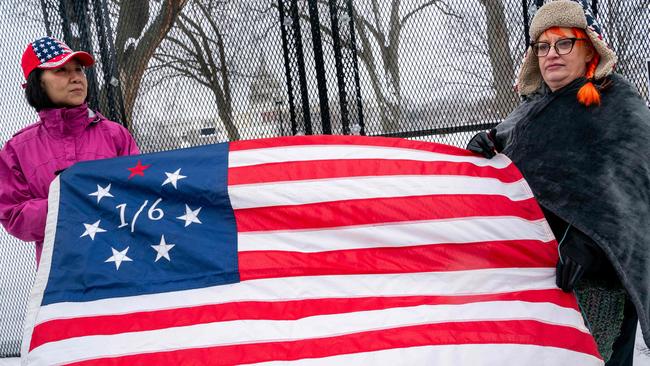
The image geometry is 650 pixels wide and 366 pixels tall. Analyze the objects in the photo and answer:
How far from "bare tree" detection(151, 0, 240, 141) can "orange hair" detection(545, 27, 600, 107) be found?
2.26 m

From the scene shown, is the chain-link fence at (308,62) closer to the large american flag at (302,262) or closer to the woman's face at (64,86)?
the large american flag at (302,262)

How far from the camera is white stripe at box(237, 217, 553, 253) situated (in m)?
2.44

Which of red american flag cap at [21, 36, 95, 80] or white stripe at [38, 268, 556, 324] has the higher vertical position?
red american flag cap at [21, 36, 95, 80]

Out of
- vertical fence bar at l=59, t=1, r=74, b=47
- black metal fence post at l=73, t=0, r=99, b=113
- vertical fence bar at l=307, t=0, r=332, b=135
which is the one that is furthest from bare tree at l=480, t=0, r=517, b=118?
vertical fence bar at l=59, t=1, r=74, b=47

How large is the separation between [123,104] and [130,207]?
177cm

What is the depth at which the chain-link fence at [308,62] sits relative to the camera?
12.5ft

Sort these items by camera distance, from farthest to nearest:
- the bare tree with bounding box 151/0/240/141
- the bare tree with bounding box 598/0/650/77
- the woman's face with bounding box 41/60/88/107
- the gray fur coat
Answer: the bare tree with bounding box 151/0/240/141, the bare tree with bounding box 598/0/650/77, the woman's face with bounding box 41/60/88/107, the gray fur coat

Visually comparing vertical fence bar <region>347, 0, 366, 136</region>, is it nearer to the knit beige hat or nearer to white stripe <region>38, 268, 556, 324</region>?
the knit beige hat

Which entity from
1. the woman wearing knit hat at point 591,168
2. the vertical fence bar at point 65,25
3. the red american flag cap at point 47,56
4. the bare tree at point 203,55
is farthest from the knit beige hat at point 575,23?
the vertical fence bar at point 65,25

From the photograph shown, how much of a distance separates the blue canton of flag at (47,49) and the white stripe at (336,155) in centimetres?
94

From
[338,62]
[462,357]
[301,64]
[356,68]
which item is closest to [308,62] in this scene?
[301,64]

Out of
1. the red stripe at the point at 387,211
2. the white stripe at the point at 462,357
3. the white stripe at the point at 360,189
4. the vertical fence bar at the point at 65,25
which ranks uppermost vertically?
the vertical fence bar at the point at 65,25

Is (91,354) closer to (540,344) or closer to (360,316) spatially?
(360,316)

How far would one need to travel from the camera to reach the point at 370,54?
3881mm
